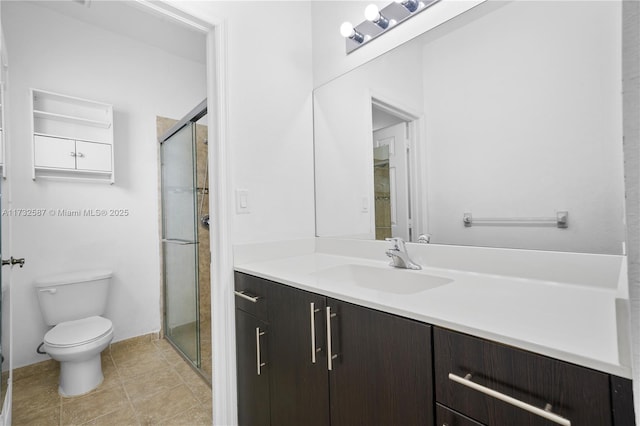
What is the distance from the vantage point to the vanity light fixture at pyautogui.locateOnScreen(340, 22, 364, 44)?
1.48 m

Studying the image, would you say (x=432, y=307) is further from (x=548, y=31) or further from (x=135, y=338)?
(x=135, y=338)

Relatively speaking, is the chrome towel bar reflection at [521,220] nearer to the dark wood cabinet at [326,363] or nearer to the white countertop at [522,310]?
the white countertop at [522,310]

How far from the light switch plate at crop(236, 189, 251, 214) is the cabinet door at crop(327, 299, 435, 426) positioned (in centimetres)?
71

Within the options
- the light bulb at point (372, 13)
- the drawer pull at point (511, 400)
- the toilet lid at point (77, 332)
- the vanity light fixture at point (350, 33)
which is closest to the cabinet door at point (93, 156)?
the toilet lid at point (77, 332)

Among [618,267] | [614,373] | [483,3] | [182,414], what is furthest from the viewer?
[182,414]

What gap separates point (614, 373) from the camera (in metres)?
0.47

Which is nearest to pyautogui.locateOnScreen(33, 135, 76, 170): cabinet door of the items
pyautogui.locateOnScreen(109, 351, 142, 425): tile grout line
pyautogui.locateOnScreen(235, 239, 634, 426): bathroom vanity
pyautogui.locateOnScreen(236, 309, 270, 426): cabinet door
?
pyautogui.locateOnScreen(109, 351, 142, 425): tile grout line

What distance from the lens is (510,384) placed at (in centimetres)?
57

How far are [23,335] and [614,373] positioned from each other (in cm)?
290

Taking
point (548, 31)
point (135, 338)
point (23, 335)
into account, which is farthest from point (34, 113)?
point (548, 31)

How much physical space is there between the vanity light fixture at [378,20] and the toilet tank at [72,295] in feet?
7.42

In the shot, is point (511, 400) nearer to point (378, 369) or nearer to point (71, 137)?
point (378, 369)

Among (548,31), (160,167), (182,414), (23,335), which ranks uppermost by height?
(548,31)

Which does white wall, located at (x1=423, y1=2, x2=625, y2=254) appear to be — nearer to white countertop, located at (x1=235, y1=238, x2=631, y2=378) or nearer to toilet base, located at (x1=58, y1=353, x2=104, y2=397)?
white countertop, located at (x1=235, y1=238, x2=631, y2=378)
